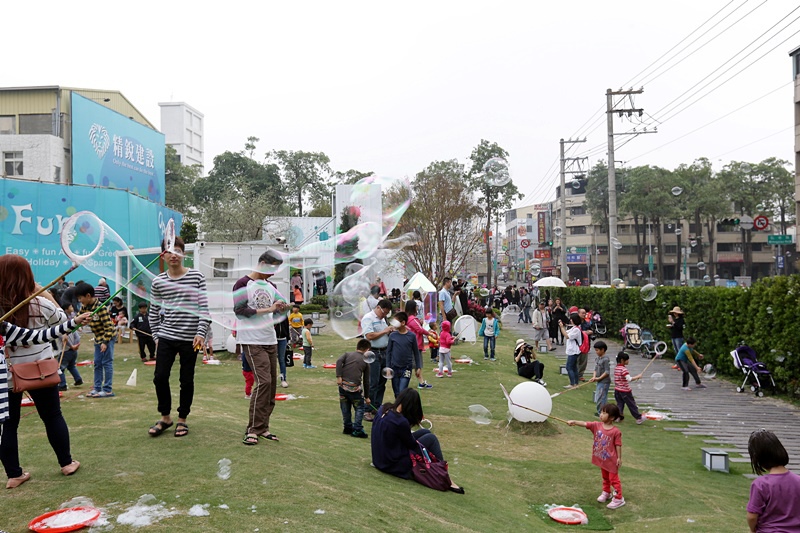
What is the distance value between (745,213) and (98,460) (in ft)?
229

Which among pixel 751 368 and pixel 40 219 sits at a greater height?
pixel 40 219

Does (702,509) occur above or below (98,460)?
below

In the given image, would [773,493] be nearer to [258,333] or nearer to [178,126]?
[258,333]

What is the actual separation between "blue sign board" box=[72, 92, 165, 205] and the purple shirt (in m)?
33.3

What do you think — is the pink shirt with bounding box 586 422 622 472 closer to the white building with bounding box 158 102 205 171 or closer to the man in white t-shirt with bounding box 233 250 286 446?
the man in white t-shirt with bounding box 233 250 286 446

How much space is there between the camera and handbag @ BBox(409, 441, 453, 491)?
6742 millimetres

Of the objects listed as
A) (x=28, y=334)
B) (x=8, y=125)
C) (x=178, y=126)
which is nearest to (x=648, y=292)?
(x=28, y=334)

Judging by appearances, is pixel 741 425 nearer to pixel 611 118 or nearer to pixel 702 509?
pixel 702 509

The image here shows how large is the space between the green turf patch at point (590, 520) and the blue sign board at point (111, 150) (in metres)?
30.9

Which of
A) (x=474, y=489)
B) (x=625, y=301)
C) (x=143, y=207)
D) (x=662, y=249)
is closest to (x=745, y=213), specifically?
(x=662, y=249)

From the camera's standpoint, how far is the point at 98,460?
5.91 m

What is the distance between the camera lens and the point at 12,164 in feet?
109

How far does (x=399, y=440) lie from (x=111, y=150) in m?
33.2

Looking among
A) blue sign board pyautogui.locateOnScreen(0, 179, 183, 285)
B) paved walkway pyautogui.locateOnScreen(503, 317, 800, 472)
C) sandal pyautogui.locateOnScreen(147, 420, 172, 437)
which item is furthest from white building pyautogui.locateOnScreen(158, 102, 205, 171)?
sandal pyautogui.locateOnScreen(147, 420, 172, 437)
